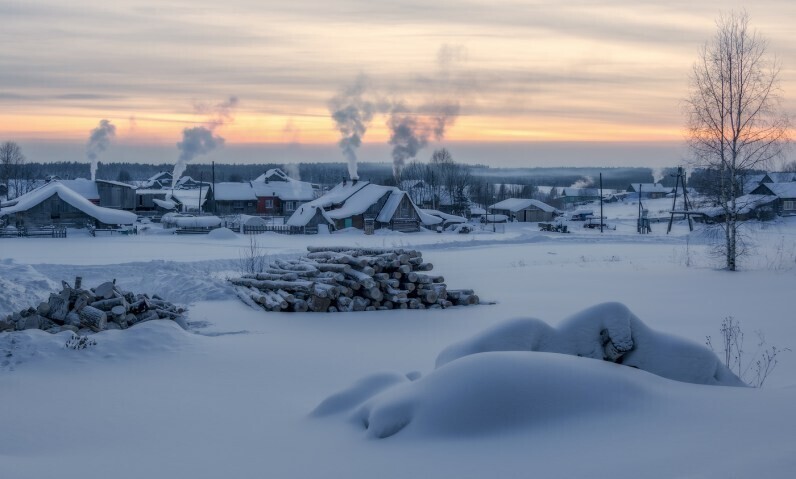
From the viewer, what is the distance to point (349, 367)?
35.7 feet

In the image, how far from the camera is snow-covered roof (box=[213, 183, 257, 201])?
79.5m

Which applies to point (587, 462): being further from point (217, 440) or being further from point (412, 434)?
point (217, 440)

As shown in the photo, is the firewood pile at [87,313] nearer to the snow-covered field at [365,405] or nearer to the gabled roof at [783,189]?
the snow-covered field at [365,405]

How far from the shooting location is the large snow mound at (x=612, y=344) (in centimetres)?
742

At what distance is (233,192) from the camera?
80.3 metres

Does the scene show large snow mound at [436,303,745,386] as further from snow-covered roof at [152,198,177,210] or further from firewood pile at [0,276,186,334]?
snow-covered roof at [152,198,177,210]

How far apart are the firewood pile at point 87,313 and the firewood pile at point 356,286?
11.1 ft

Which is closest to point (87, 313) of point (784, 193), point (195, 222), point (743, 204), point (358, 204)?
point (743, 204)

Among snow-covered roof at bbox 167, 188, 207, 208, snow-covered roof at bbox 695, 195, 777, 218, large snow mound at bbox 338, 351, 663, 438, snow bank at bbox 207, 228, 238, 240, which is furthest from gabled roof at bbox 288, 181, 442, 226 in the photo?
large snow mound at bbox 338, 351, 663, 438

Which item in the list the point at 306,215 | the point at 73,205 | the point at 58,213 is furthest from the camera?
the point at 306,215

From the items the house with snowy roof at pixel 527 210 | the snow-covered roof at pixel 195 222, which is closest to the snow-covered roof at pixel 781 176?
the house with snowy roof at pixel 527 210

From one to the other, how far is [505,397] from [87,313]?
894 cm

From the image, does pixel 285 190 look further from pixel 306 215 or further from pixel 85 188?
pixel 306 215

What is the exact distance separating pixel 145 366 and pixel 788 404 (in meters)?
8.14
